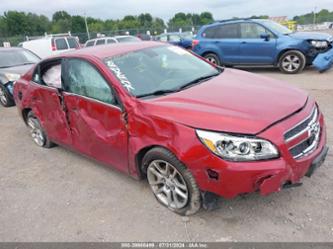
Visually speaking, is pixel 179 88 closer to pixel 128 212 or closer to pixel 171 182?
pixel 171 182

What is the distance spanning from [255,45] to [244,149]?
775 cm

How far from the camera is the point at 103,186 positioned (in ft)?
12.4

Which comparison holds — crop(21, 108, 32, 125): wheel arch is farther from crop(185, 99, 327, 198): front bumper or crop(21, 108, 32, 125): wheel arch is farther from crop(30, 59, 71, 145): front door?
crop(185, 99, 327, 198): front bumper

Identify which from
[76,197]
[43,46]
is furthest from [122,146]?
[43,46]

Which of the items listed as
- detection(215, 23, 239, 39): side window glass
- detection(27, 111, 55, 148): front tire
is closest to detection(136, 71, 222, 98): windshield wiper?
detection(27, 111, 55, 148): front tire

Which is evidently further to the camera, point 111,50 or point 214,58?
point 214,58

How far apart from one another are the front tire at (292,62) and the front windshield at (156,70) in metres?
5.97

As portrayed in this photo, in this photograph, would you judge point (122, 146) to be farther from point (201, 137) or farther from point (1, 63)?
point (1, 63)

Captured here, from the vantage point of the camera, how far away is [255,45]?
9516mm

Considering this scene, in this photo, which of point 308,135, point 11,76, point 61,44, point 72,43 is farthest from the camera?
point 72,43

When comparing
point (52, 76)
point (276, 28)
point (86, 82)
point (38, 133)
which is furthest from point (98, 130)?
point (276, 28)

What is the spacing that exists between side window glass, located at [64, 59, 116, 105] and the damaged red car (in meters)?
0.01

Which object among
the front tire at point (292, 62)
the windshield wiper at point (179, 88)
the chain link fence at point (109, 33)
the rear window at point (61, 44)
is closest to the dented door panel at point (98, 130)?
the windshield wiper at point (179, 88)

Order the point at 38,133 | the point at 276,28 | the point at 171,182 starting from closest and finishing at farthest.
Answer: the point at 171,182 < the point at 38,133 < the point at 276,28
